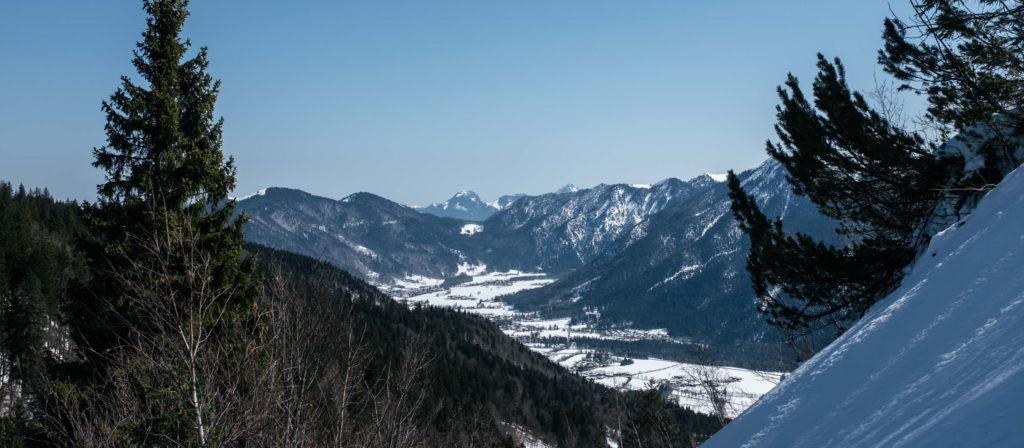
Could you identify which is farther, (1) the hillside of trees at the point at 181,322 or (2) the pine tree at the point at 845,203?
(2) the pine tree at the point at 845,203

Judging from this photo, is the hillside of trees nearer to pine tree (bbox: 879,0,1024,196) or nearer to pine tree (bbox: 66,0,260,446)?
pine tree (bbox: 66,0,260,446)

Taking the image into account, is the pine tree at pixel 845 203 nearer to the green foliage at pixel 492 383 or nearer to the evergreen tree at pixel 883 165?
the evergreen tree at pixel 883 165

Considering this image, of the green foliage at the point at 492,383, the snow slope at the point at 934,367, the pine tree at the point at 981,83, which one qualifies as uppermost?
the pine tree at the point at 981,83

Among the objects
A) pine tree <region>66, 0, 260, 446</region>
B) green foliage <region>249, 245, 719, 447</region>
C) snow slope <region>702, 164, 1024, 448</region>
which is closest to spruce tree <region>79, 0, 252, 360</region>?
pine tree <region>66, 0, 260, 446</region>

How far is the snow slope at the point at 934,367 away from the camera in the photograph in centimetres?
363

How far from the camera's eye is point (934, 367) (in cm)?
466

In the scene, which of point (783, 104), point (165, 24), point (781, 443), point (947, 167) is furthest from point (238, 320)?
point (947, 167)

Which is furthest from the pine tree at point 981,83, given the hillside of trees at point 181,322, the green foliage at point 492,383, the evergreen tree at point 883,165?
the green foliage at point 492,383

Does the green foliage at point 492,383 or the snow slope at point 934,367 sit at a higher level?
the snow slope at point 934,367

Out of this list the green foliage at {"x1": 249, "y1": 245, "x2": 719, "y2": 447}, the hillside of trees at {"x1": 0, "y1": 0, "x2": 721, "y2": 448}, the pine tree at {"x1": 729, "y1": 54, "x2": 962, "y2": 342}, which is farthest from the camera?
the green foliage at {"x1": 249, "y1": 245, "x2": 719, "y2": 447}

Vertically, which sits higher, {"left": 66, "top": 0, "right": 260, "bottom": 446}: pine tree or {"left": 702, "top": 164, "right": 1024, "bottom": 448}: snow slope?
{"left": 66, "top": 0, "right": 260, "bottom": 446}: pine tree

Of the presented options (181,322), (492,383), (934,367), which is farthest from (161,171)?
(492,383)

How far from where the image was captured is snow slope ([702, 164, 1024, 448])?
3.63 metres

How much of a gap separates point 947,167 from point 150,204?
17492mm
